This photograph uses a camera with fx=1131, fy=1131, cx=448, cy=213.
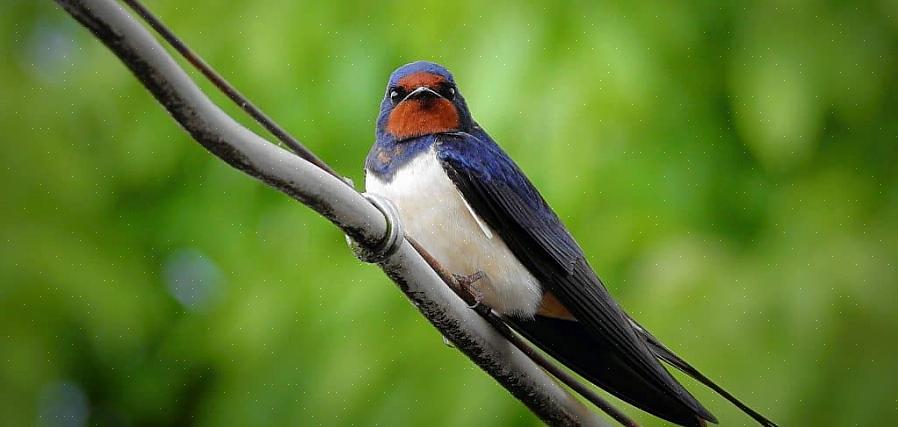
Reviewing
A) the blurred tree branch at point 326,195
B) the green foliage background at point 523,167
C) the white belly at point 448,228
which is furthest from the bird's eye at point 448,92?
the green foliage background at point 523,167

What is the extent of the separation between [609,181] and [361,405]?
Answer: 700 millimetres

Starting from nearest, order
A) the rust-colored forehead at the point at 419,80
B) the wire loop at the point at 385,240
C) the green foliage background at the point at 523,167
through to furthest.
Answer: the wire loop at the point at 385,240
the rust-colored forehead at the point at 419,80
the green foliage background at the point at 523,167

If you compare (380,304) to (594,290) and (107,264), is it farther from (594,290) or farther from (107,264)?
(594,290)

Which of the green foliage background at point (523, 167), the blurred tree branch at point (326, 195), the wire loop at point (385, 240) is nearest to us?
the blurred tree branch at point (326, 195)

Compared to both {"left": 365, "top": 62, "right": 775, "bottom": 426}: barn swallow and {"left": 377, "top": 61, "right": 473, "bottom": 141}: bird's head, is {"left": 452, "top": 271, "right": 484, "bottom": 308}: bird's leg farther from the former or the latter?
{"left": 377, "top": 61, "right": 473, "bottom": 141}: bird's head

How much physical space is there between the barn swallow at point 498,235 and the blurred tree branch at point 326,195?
0.16m

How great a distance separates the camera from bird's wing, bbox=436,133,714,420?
1.52 meters

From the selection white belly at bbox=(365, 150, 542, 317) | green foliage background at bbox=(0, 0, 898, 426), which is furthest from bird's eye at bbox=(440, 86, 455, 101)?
green foliage background at bbox=(0, 0, 898, 426)

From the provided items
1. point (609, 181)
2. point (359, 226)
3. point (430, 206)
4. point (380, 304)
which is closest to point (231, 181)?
point (380, 304)

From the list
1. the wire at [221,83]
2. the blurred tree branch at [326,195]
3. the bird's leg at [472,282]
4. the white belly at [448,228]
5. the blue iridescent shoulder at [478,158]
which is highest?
the blue iridescent shoulder at [478,158]

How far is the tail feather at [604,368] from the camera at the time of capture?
4.94 ft

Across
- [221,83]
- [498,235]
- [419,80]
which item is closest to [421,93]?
[419,80]

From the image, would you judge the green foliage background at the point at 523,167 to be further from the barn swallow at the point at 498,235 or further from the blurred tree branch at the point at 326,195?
the blurred tree branch at the point at 326,195

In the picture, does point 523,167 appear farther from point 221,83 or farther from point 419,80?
point 221,83
